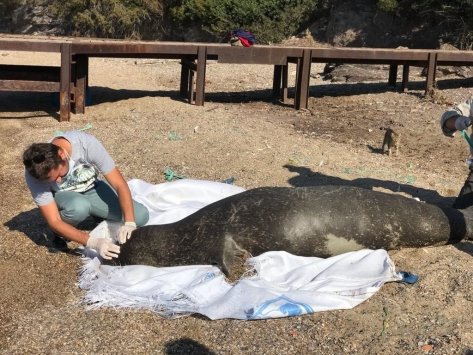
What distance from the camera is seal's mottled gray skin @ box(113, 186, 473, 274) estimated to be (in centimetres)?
463

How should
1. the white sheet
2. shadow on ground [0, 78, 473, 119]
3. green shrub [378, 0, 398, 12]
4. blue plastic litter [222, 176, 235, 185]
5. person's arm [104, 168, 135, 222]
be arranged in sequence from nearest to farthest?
the white sheet < person's arm [104, 168, 135, 222] < blue plastic litter [222, 176, 235, 185] < shadow on ground [0, 78, 473, 119] < green shrub [378, 0, 398, 12]

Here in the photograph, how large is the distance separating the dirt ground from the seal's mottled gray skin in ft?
0.86

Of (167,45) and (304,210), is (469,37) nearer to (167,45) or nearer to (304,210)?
(167,45)

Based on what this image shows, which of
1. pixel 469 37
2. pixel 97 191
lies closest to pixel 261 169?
pixel 97 191

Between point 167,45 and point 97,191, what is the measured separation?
5.92 m

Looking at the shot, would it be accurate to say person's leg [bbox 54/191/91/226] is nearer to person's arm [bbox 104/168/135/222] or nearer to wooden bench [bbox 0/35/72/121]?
person's arm [bbox 104/168/135/222]

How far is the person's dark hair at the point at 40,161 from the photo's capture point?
4.34m

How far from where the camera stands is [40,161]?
4348 mm

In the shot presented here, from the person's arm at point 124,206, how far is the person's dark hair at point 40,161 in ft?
1.71

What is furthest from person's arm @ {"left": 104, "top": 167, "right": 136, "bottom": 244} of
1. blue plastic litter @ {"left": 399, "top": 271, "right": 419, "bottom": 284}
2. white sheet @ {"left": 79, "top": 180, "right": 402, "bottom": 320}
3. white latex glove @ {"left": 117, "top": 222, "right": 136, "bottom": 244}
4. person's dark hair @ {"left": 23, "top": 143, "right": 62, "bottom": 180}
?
blue plastic litter @ {"left": 399, "top": 271, "right": 419, "bottom": 284}

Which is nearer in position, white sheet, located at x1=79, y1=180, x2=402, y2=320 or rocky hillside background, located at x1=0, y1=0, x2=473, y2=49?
white sheet, located at x1=79, y1=180, x2=402, y2=320

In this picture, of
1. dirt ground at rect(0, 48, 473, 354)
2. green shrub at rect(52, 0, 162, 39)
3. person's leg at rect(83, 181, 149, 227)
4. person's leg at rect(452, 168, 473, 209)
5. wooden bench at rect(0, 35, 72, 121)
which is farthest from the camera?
green shrub at rect(52, 0, 162, 39)

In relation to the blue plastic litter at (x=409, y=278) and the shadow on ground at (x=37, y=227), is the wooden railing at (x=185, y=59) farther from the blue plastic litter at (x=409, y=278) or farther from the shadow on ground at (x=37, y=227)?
the blue plastic litter at (x=409, y=278)

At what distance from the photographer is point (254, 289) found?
4238 mm
